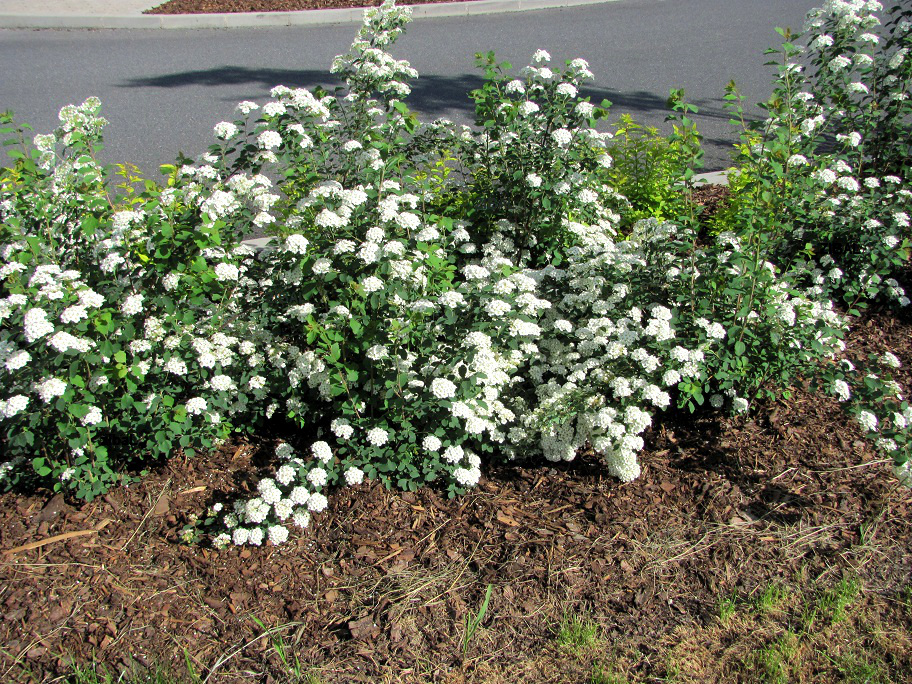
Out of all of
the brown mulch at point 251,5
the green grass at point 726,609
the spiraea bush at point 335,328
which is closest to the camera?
the green grass at point 726,609

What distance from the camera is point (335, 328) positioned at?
9.75ft

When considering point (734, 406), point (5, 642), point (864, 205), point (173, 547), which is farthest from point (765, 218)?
point (5, 642)

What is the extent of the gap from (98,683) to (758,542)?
2.63 metres

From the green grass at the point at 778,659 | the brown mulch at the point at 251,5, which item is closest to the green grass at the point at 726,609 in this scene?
the green grass at the point at 778,659

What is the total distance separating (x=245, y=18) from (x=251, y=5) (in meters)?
0.68

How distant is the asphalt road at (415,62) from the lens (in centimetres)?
803

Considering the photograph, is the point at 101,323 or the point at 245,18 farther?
the point at 245,18

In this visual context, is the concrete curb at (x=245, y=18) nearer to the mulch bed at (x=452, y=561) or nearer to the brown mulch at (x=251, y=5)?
the brown mulch at (x=251, y=5)

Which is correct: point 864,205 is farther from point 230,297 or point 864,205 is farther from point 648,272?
point 230,297

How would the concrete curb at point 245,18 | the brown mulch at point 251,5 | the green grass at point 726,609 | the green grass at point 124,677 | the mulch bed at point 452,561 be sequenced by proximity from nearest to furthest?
1. the green grass at point 124,677
2. the mulch bed at point 452,561
3. the green grass at point 726,609
4. the concrete curb at point 245,18
5. the brown mulch at point 251,5

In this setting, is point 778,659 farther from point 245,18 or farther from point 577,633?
point 245,18

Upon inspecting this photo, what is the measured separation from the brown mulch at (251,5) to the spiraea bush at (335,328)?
9.85 m

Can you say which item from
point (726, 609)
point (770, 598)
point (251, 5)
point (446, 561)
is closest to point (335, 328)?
point (446, 561)

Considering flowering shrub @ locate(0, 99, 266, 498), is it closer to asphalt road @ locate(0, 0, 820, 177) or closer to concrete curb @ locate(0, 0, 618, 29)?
asphalt road @ locate(0, 0, 820, 177)
